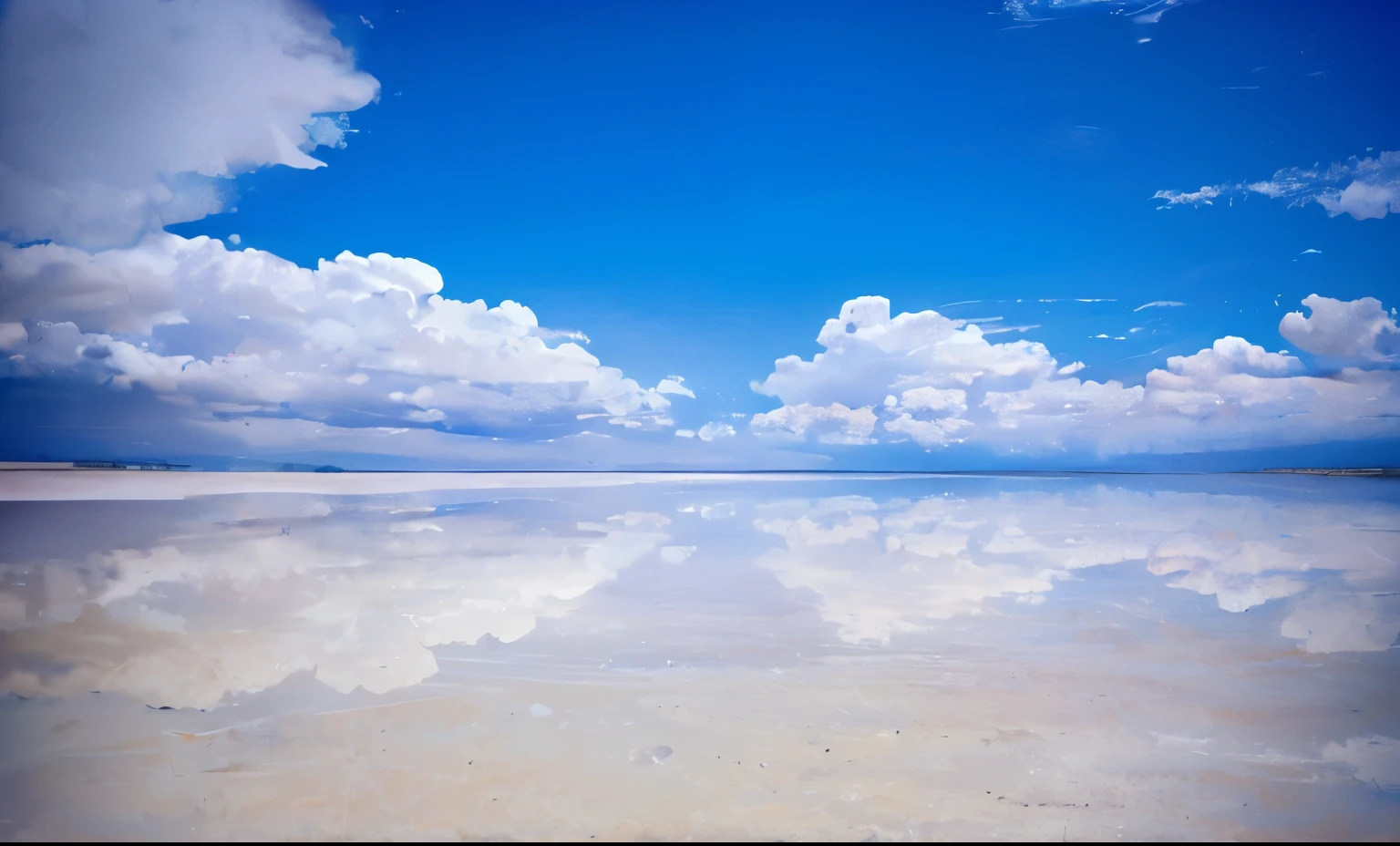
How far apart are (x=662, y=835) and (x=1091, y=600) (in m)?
5.04

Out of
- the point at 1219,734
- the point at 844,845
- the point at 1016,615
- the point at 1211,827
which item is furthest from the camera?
the point at 1016,615

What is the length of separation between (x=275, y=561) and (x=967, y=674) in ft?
24.0

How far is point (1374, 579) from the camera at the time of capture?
682 centimetres

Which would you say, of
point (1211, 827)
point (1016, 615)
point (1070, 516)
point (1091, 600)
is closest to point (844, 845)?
point (1211, 827)

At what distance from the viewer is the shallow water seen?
2654 mm

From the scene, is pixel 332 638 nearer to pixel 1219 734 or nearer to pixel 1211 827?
pixel 1211 827

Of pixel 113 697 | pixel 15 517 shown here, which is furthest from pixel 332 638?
pixel 15 517

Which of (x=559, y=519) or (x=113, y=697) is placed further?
(x=559, y=519)

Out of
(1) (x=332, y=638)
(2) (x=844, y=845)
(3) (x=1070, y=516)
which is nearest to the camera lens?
(2) (x=844, y=845)

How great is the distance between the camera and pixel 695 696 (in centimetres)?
371

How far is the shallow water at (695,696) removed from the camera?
2654 mm

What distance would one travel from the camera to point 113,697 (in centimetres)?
368

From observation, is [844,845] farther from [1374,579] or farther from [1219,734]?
[1374,579]

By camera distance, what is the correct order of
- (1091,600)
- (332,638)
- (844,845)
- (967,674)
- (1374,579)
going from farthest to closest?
(1374,579) → (1091,600) → (332,638) → (967,674) → (844,845)
